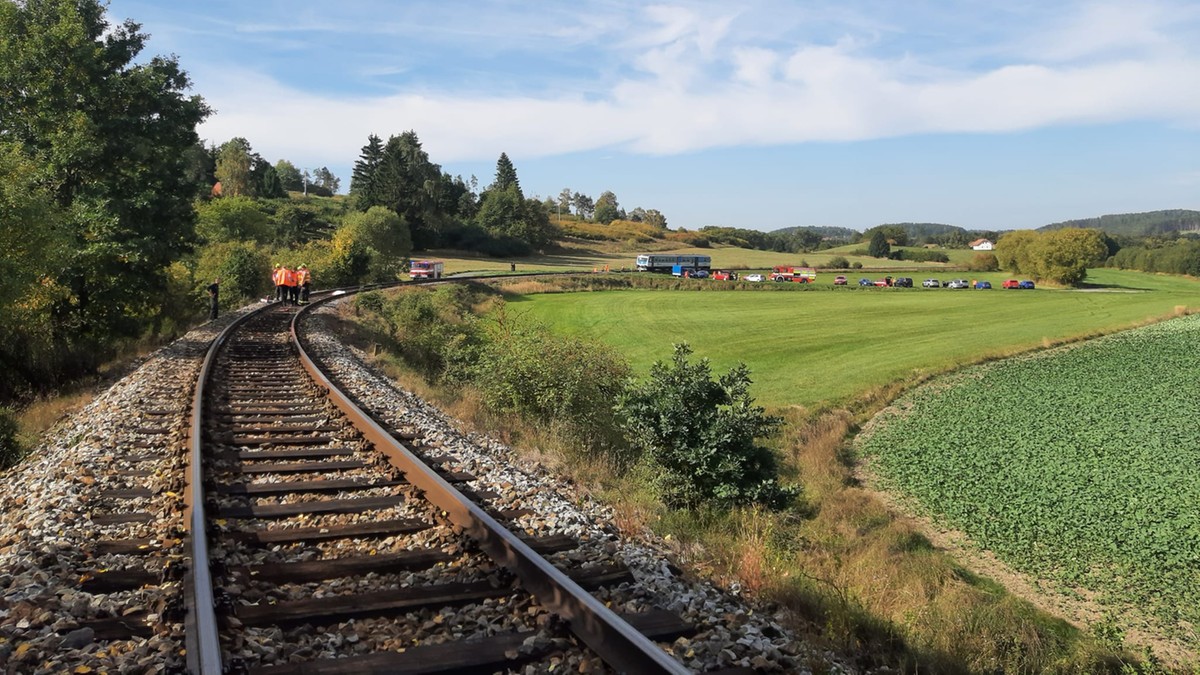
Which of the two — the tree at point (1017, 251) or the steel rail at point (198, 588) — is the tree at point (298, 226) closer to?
the steel rail at point (198, 588)

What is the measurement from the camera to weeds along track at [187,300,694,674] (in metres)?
3.78

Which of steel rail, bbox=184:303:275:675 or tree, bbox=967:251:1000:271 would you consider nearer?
steel rail, bbox=184:303:275:675

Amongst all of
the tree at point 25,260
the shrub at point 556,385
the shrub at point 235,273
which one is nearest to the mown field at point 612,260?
the shrub at point 235,273

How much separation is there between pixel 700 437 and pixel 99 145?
57.2 ft

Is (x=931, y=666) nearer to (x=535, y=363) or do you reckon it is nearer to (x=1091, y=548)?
(x=1091, y=548)

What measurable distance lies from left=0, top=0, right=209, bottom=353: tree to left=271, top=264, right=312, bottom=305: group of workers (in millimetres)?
8027

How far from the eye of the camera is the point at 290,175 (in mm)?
163250

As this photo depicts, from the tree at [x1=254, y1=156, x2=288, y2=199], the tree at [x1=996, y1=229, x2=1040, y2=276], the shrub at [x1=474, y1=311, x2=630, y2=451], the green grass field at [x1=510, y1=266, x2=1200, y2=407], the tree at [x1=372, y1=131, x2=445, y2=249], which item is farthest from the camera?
the tree at [x1=254, y1=156, x2=288, y2=199]

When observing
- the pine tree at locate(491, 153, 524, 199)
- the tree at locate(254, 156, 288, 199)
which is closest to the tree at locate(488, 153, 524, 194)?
the pine tree at locate(491, 153, 524, 199)

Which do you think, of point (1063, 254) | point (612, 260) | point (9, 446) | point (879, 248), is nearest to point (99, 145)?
point (9, 446)

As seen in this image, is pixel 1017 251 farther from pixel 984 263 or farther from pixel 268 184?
pixel 268 184

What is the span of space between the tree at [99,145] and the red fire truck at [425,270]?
38.5 meters

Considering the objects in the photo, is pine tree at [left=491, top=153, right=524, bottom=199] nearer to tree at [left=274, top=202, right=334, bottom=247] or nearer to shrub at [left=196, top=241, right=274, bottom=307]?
tree at [left=274, top=202, right=334, bottom=247]

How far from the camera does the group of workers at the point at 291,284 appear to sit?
30.3m
